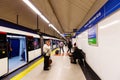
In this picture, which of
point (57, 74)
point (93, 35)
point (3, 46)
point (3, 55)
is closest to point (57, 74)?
point (57, 74)

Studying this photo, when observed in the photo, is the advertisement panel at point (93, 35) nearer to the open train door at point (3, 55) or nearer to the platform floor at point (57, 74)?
the platform floor at point (57, 74)

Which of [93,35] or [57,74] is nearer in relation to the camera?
[93,35]

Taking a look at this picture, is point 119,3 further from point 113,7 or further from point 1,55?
point 1,55

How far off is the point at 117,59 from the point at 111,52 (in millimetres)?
403

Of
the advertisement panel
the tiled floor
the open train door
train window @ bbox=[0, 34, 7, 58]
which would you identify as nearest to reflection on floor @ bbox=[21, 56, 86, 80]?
the tiled floor

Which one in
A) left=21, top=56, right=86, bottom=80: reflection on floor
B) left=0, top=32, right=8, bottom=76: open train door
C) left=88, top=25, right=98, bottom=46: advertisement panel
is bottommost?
left=21, top=56, right=86, bottom=80: reflection on floor

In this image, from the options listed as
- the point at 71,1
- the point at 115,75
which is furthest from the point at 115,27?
the point at 71,1

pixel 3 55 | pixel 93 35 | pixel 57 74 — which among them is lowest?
pixel 57 74

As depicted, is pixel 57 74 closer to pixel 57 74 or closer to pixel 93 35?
pixel 57 74

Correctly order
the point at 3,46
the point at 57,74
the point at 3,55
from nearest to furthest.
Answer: the point at 3,55, the point at 3,46, the point at 57,74

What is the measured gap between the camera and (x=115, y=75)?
2.93 m

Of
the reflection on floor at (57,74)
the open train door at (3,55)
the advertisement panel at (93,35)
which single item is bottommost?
the reflection on floor at (57,74)

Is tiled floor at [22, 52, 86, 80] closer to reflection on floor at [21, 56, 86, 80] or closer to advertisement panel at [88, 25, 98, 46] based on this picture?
reflection on floor at [21, 56, 86, 80]

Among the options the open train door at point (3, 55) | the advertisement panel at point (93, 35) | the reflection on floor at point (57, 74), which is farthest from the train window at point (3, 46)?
the advertisement panel at point (93, 35)
